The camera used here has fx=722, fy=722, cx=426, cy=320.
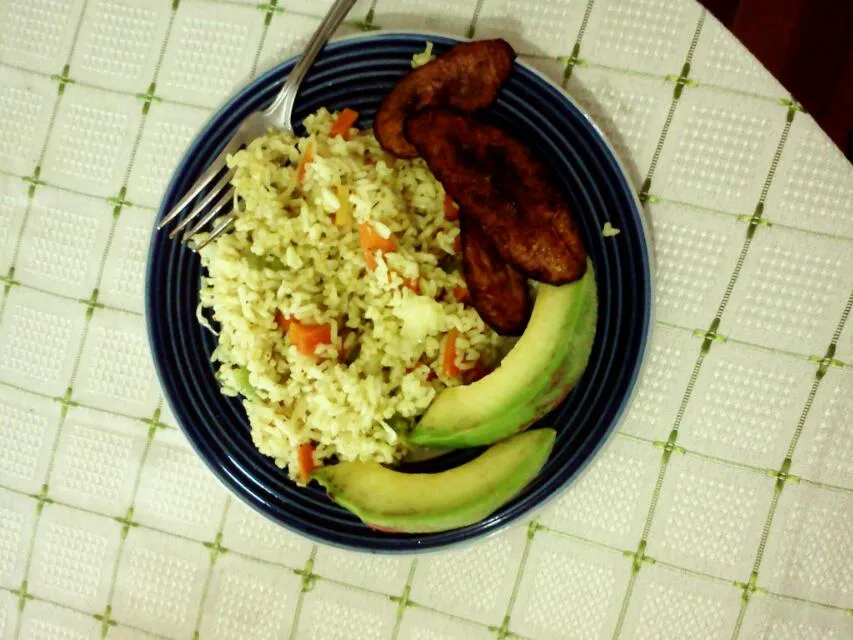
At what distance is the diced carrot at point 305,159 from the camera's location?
4.20ft

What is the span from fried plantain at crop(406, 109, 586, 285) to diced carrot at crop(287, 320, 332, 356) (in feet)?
1.09

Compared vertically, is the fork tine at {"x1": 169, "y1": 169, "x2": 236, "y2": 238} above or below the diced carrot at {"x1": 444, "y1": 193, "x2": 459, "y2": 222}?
below

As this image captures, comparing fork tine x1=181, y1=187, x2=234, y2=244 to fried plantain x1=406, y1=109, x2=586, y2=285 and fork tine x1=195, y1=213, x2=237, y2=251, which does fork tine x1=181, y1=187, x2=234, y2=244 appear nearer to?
fork tine x1=195, y1=213, x2=237, y2=251

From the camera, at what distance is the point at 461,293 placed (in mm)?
1303

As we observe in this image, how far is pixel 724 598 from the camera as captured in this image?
4.42 feet

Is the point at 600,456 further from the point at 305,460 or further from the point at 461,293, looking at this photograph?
the point at 305,460

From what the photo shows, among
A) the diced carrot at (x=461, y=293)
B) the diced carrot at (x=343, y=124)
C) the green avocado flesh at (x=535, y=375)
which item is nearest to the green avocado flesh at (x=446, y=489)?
the green avocado flesh at (x=535, y=375)

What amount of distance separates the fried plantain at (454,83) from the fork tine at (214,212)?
324 millimetres

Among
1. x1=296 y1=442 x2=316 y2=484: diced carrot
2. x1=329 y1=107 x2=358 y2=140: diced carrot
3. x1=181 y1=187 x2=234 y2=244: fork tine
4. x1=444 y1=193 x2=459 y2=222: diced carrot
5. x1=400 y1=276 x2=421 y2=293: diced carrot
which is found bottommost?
x1=296 y1=442 x2=316 y2=484: diced carrot

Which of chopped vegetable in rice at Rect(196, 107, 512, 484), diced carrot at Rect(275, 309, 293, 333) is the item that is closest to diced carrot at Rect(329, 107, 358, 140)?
chopped vegetable in rice at Rect(196, 107, 512, 484)

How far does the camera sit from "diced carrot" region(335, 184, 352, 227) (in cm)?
126

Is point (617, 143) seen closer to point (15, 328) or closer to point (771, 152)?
point (771, 152)

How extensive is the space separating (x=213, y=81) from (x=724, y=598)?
143 cm

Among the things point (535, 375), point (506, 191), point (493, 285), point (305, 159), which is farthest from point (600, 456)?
point (305, 159)
